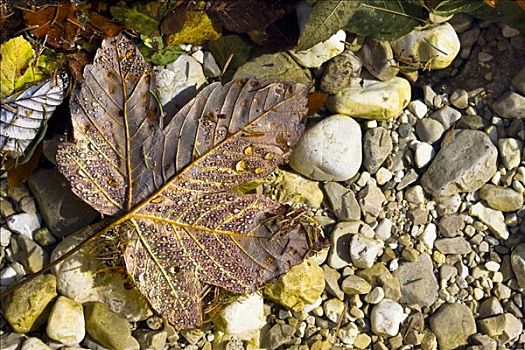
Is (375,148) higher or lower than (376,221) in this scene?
higher

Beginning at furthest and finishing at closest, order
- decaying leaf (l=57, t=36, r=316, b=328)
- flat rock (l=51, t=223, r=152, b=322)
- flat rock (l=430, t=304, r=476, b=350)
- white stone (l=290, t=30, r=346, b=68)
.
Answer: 1. white stone (l=290, t=30, r=346, b=68)
2. flat rock (l=430, t=304, r=476, b=350)
3. flat rock (l=51, t=223, r=152, b=322)
4. decaying leaf (l=57, t=36, r=316, b=328)

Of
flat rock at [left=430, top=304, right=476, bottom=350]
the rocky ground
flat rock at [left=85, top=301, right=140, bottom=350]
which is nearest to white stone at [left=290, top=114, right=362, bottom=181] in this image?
the rocky ground

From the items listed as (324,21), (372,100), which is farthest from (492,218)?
(324,21)

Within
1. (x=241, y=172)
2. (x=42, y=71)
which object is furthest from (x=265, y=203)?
(x=42, y=71)

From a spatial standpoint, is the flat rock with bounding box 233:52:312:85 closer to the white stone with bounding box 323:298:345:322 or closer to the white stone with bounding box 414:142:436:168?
the white stone with bounding box 414:142:436:168

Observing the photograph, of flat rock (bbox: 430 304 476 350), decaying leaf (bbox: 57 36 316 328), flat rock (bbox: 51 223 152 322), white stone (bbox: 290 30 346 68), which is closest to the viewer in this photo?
decaying leaf (bbox: 57 36 316 328)

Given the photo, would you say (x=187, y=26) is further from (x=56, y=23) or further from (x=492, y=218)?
(x=492, y=218)
